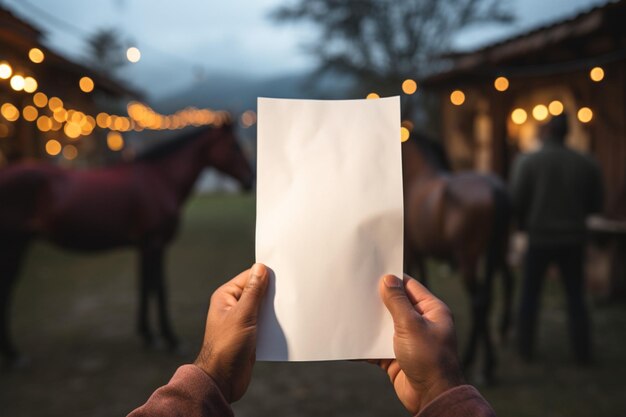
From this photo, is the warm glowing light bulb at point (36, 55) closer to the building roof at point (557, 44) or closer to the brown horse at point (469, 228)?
the brown horse at point (469, 228)

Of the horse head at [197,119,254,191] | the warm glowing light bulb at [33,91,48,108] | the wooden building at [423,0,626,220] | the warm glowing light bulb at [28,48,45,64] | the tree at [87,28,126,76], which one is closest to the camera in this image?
the warm glowing light bulb at [28,48,45,64]

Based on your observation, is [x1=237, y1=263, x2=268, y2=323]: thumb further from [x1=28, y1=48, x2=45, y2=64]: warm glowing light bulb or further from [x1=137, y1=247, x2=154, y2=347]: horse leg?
[x1=28, y1=48, x2=45, y2=64]: warm glowing light bulb

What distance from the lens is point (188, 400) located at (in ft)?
2.37

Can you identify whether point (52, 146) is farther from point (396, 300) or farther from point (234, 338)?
point (396, 300)

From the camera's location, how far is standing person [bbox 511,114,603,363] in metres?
3.40

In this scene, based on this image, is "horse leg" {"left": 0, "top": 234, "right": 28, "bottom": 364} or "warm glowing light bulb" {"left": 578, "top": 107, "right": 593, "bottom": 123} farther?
"warm glowing light bulb" {"left": 578, "top": 107, "right": 593, "bottom": 123}

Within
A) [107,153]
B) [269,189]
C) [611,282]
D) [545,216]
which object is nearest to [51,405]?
Result: [269,189]

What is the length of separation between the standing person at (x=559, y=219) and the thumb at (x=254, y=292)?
10.7 ft

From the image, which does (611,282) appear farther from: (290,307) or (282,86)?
(282,86)

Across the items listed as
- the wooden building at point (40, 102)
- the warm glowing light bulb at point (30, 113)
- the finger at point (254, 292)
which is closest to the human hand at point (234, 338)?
the finger at point (254, 292)

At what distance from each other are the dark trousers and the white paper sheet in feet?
10.5

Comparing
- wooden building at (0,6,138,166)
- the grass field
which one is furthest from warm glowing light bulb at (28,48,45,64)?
the grass field

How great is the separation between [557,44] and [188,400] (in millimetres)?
5746

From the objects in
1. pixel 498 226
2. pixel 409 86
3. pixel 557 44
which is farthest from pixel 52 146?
pixel 557 44
